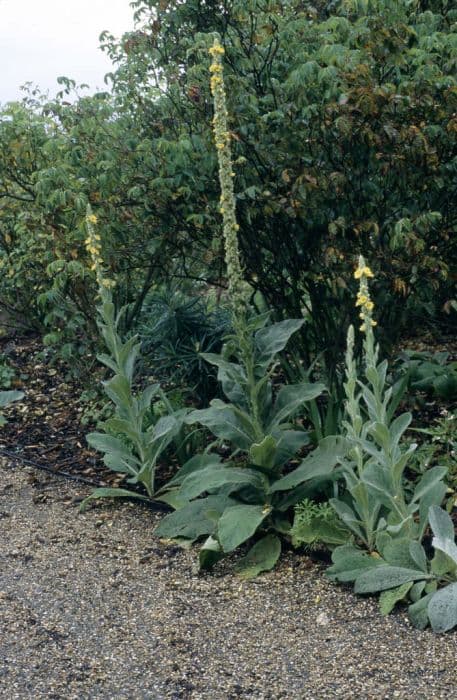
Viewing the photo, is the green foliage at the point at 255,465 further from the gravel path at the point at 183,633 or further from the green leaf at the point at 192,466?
the green leaf at the point at 192,466

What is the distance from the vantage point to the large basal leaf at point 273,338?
3832 millimetres

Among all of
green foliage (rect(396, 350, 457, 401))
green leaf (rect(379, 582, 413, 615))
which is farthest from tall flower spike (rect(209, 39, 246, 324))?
green foliage (rect(396, 350, 457, 401))

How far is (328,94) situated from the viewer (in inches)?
150

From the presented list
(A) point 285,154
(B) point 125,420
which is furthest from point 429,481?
(A) point 285,154

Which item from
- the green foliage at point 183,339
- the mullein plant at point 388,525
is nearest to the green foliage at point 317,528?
the mullein plant at point 388,525

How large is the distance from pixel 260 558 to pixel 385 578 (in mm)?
640

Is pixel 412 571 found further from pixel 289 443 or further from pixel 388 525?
pixel 289 443

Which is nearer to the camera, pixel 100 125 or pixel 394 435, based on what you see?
pixel 394 435

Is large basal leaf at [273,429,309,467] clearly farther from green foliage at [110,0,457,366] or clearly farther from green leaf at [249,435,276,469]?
green foliage at [110,0,457,366]

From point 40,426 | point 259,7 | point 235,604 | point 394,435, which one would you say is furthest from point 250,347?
point 40,426

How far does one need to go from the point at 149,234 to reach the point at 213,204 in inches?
22.4

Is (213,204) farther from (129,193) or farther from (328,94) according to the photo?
(328,94)

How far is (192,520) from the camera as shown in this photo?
393 centimetres

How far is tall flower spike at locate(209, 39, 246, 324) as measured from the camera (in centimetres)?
345
